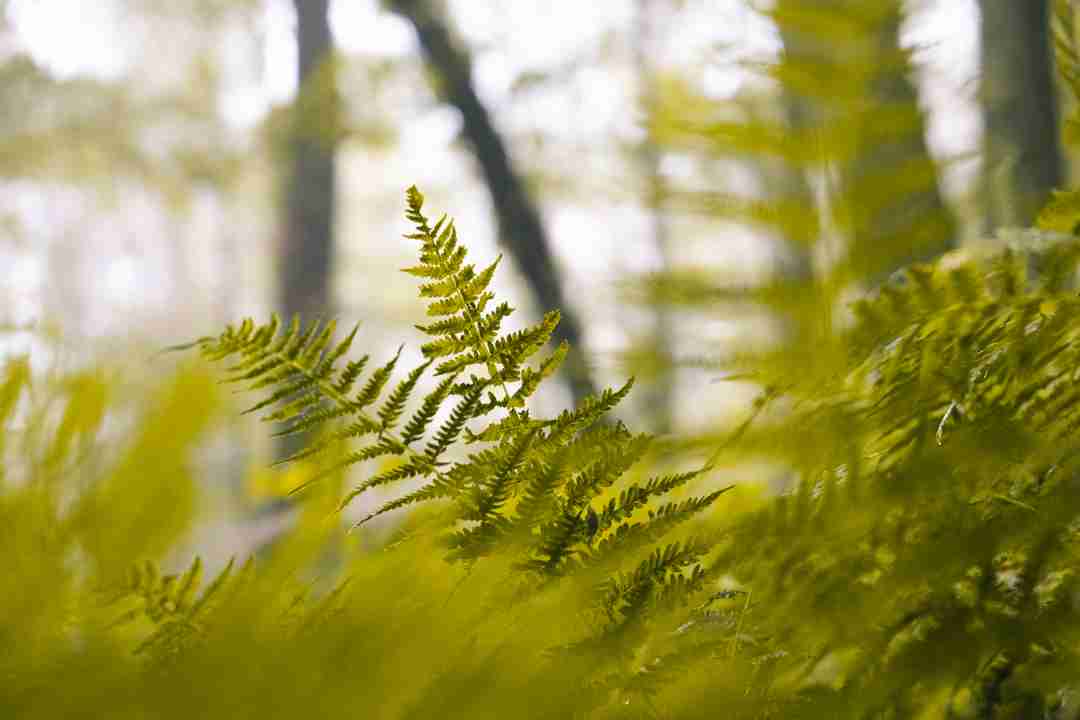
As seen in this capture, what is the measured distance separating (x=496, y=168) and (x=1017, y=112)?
2.19 metres

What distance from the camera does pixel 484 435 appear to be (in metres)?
0.33

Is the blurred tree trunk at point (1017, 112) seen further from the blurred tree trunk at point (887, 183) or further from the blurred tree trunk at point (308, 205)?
the blurred tree trunk at point (308, 205)

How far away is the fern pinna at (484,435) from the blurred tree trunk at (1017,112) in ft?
1.57

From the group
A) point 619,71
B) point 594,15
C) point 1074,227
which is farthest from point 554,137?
point 1074,227

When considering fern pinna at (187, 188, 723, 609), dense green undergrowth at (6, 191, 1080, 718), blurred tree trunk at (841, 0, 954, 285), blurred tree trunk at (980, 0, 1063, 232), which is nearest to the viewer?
dense green undergrowth at (6, 191, 1080, 718)

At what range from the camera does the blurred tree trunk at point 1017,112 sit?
689 millimetres

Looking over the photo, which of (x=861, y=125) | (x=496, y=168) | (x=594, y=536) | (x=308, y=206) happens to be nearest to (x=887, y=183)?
(x=861, y=125)

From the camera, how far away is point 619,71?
7445 millimetres

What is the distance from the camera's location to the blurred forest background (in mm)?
547

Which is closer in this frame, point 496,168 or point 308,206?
point 496,168

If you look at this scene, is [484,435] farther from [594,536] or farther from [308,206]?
[308,206]

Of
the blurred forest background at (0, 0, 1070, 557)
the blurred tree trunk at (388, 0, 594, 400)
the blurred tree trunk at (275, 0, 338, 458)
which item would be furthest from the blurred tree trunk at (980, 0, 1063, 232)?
the blurred tree trunk at (275, 0, 338, 458)

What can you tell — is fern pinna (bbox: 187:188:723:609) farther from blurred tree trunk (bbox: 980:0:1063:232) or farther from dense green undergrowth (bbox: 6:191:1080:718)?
blurred tree trunk (bbox: 980:0:1063:232)

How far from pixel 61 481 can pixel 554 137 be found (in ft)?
15.9
